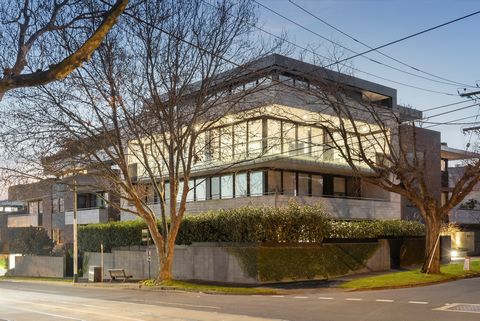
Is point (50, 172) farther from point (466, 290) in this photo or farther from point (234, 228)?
point (466, 290)

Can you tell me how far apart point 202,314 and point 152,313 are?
5.04ft

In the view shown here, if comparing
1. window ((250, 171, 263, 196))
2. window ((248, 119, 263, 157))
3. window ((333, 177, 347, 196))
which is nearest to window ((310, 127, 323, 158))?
window ((248, 119, 263, 157))

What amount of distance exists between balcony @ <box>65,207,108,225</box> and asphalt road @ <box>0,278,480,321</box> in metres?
29.3

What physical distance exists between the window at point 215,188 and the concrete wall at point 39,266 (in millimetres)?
13505

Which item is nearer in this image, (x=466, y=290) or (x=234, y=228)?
(x=466, y=290)

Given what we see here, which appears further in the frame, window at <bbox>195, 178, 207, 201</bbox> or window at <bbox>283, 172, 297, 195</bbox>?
window at <bbox>195, 178, 207, 201</bbox>

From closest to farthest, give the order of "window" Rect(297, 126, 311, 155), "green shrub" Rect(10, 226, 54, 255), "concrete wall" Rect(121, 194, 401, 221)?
"concrete wall" Rect(121, 194, 401, 221), "window" Rect(297, 126, 311, 155), "green shrub" Rect(10, 226, 54, 255)

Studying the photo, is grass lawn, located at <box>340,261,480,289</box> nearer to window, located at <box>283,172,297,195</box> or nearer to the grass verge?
the grass verge

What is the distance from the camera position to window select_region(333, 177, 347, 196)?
43.5 metres

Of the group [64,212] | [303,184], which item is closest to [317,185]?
[303,184]

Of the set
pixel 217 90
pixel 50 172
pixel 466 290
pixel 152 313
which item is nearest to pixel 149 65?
pixel 217 90

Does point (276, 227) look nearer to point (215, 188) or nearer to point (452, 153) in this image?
point (215, 188)

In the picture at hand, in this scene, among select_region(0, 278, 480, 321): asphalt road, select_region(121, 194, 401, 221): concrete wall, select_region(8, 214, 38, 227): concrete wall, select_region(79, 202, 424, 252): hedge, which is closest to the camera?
select_region(0, 278, 480, 321): asphalt road

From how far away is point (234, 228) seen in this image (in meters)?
32.5
